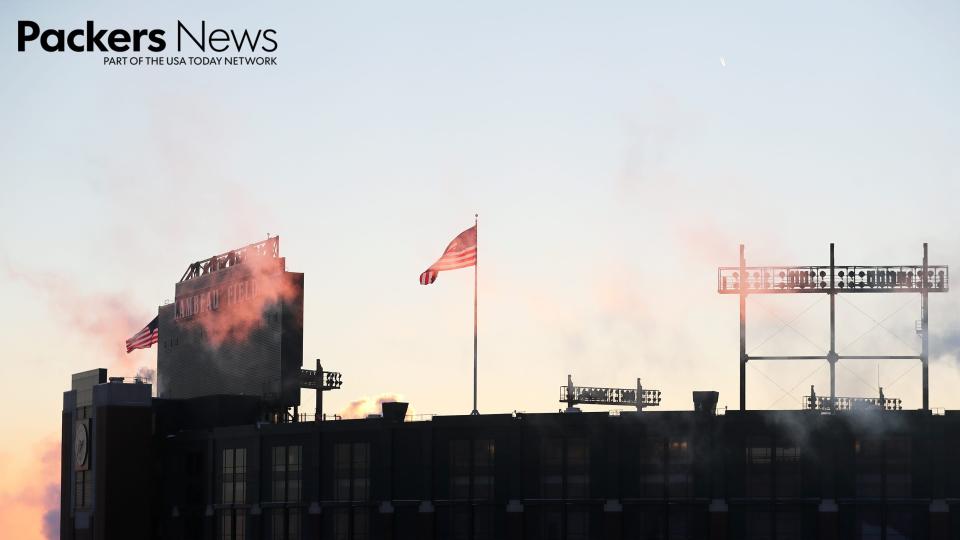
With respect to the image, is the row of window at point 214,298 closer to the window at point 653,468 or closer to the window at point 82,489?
the window at point 82,489

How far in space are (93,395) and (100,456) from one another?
505cm

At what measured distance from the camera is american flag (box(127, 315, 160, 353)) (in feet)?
562

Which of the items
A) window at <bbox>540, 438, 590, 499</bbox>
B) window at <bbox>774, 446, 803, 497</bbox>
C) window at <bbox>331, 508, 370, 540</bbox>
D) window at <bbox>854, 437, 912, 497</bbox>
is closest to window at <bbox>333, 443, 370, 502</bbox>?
window at <bbox>331, 508, 370, 540</bbox>

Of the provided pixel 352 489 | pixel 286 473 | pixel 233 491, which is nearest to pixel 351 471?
pixel 352 489

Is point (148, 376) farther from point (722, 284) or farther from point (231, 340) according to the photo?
point (722, 284)

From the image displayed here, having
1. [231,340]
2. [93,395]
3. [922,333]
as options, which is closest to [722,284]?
[922,333]

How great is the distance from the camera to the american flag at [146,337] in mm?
171375

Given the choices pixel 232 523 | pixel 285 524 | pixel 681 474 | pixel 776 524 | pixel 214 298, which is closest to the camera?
pixel 776 524

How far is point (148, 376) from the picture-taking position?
560 ft

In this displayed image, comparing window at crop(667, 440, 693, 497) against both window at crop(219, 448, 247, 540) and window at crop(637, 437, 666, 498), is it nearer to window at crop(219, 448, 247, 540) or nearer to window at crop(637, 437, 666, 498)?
window at crop(637, 437, 666, 498)

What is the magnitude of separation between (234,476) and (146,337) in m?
26.1

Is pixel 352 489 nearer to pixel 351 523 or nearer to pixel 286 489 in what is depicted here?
pixel 351 523

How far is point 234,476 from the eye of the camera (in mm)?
151250

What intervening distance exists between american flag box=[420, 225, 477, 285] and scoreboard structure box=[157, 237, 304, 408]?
17.6m
